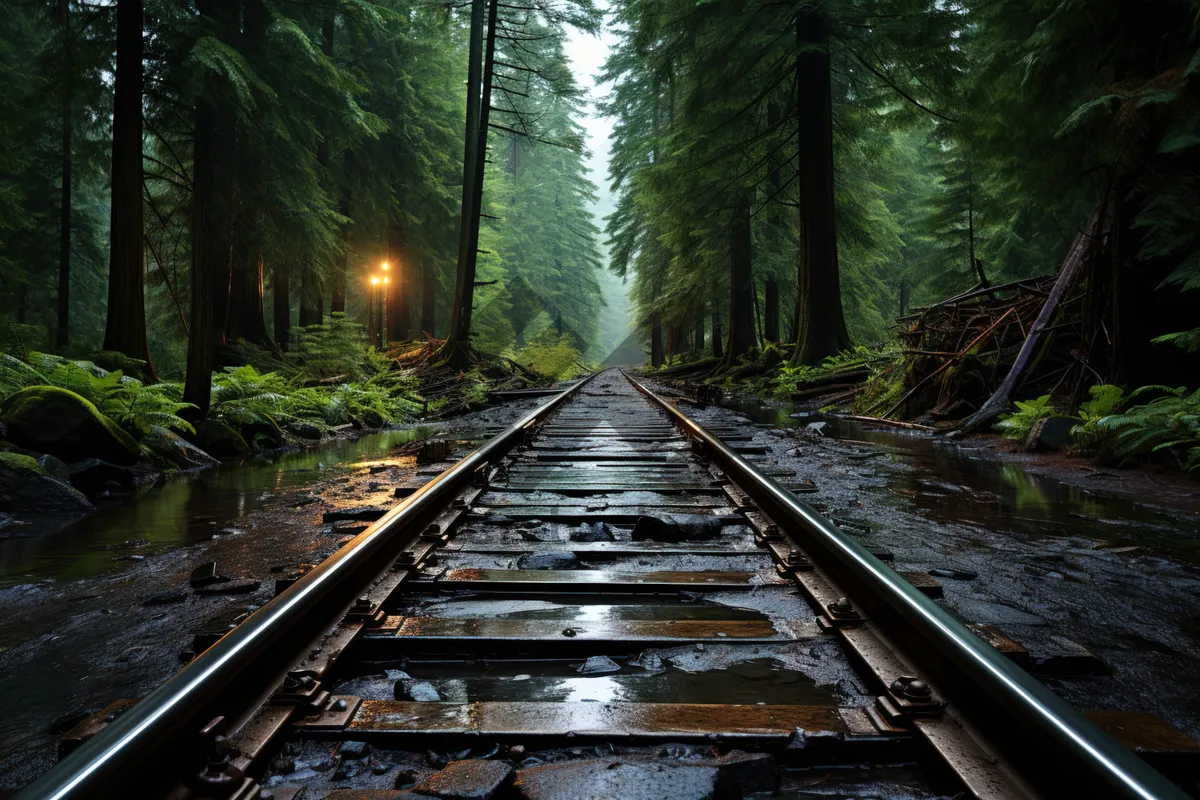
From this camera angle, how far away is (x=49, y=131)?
55.9 feet

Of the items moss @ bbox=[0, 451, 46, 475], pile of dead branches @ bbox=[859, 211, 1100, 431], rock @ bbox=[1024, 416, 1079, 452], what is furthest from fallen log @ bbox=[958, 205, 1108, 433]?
moss @ bbox=[0, 451, 46, 475]

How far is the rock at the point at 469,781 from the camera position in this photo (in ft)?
3.78

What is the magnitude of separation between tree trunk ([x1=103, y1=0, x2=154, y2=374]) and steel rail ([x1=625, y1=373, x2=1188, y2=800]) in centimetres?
779

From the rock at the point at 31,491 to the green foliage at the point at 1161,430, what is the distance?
6931 mm

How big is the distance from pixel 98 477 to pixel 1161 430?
7505 mm

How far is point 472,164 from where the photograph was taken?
15.7m

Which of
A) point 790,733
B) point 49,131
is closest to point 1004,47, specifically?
point 790,733

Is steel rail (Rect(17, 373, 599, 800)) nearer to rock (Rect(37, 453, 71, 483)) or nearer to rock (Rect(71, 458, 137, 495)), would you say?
rock (Rect(37, 453, 71, 483))

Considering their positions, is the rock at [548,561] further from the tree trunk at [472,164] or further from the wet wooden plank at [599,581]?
the tree trunk at [472,164]

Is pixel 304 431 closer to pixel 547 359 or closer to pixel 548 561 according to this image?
pixel 548 561

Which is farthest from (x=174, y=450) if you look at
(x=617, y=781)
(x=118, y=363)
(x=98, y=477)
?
(x=617, y=781)

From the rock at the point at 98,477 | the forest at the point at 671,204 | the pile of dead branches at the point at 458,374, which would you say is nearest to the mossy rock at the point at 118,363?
the forest at the point at 671,204

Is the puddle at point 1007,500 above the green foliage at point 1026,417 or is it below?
below

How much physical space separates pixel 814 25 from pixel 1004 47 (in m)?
5.26
